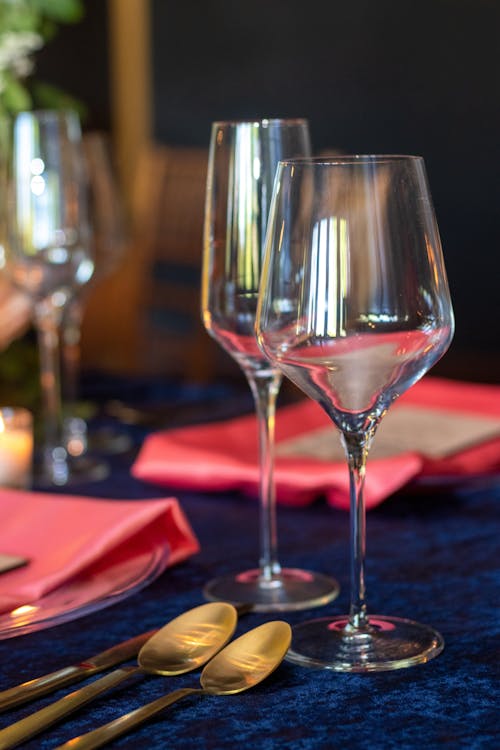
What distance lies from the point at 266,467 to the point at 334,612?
4.7 inches

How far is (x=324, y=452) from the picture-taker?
1.15 meters

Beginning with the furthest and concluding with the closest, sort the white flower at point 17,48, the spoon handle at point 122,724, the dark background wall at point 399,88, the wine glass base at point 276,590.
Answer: the dark background wall at point 399,88 → the white flower at point 17,48 → the wine glass base at point 276,590 → the spoon handle at point 122,724

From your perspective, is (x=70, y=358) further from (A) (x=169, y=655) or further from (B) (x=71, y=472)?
(A) (x=169, y=655)

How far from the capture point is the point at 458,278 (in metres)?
4.95

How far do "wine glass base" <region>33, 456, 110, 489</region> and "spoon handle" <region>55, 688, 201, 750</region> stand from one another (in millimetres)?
543

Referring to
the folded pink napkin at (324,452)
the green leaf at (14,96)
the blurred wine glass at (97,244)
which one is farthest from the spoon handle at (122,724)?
the green leaf at (14,96)

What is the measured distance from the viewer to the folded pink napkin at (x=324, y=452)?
103 centimetres

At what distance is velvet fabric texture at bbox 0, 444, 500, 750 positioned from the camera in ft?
1.93

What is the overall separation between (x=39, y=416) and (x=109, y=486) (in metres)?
0.29

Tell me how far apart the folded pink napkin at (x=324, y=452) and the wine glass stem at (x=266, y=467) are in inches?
7.0

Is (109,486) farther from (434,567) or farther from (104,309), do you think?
(104,309)

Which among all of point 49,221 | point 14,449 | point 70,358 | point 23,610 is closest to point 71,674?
point 23,610

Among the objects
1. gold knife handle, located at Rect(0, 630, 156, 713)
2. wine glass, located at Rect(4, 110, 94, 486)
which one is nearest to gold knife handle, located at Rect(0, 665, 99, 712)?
gold knife handle, located at Rect(0, 630, 156, 713)

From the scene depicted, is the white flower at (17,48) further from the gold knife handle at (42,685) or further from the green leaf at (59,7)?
the gold knife handle at (42,685)
